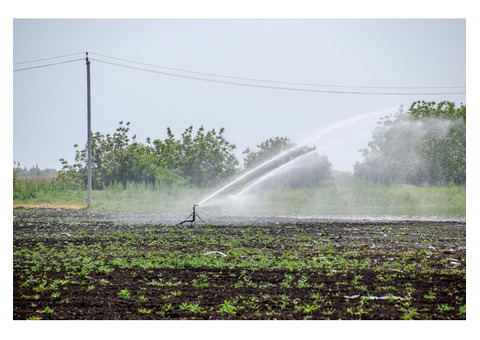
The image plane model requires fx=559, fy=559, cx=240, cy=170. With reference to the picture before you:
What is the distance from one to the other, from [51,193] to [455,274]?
20.7 meters

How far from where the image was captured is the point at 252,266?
31.4 feet

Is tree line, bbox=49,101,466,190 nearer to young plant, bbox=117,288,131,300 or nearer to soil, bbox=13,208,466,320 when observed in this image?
soil, bbox=13,208,466,320

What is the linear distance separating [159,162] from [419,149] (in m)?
16.2

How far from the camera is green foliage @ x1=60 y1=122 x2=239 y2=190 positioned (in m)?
29.8

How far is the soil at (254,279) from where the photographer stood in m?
6.74

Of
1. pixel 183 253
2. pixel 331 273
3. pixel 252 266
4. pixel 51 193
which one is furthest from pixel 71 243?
pixel 51 193

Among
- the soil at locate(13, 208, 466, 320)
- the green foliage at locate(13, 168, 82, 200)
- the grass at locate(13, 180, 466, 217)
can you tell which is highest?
the green foliage at locate(13, 168, 82, 200)

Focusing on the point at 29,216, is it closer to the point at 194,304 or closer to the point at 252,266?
the point at 252,266

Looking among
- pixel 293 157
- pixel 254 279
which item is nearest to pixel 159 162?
pixel 293 157

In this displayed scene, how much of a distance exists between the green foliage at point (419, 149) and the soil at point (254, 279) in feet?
26.0

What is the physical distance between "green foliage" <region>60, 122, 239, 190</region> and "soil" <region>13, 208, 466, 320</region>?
14974 mm

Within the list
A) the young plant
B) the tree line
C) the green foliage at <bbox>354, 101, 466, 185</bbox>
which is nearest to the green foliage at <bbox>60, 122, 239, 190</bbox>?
the tree line

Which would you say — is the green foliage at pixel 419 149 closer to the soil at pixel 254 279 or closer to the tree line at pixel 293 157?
the tree line at pixel 293 157

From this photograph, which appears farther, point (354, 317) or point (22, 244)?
point (22, 244)
